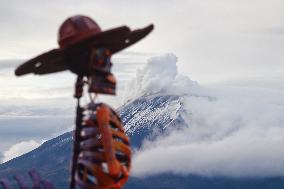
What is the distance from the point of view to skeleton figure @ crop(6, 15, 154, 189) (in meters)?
28.3

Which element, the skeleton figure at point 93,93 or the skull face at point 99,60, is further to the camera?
the skull face at point 99,60

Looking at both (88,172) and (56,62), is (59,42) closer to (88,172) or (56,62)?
(56,62)

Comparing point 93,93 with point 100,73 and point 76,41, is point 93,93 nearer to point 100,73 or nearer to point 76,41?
point 100,73

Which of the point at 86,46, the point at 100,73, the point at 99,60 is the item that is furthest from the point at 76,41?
the point at 100,73

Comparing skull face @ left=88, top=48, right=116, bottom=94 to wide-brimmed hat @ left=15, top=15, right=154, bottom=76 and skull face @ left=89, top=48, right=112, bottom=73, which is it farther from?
wide-brimmed hat @ left=15, top=15, right=154, bottom=76

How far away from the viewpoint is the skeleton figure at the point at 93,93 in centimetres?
2833

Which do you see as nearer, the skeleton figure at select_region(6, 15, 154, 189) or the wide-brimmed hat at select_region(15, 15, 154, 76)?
the skeleton figure at select_region(6, 15, 154, 189)

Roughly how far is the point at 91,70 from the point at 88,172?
426 centimetres

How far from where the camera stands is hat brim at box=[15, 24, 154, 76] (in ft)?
95.0

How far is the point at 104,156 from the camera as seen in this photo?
28.2 m

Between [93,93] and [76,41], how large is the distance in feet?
7.53

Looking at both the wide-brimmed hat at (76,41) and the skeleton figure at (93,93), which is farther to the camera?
the wide-brimmed hat at (76,41)

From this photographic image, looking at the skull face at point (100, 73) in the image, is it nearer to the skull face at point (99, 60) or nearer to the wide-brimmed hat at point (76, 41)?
the skull face at point (99, 60)

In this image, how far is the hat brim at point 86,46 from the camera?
29.0 meters
